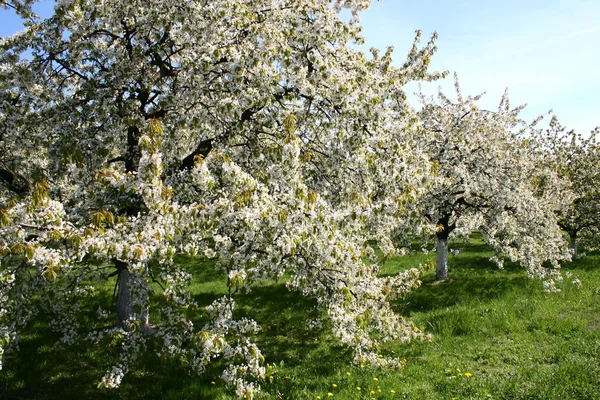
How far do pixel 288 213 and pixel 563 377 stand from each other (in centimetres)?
698

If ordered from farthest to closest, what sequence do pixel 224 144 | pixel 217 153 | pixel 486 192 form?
pixel 486 192 → pixel 224 144 → pixel 217 153

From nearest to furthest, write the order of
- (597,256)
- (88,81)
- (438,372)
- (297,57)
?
(297,57) < (88,81) < (438,372) < (597,256)

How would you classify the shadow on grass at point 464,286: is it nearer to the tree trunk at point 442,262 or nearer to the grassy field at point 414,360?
the grassy field at point 414,360

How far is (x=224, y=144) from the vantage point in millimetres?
8641

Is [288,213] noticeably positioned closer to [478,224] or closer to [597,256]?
[478,224]

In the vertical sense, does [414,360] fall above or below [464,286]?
below

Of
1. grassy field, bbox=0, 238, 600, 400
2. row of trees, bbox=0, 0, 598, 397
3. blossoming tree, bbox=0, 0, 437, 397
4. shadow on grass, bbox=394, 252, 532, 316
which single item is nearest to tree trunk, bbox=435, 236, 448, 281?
shadow on grass, bbox=394, 252, 532, 316

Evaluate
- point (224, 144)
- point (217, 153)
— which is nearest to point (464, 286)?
point (224, 144)

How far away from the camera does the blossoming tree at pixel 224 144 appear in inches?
257

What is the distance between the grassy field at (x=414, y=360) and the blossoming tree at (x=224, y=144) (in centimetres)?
84

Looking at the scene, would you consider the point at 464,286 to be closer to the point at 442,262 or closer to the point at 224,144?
the point at 442,262

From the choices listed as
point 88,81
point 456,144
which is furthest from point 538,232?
point 88,81

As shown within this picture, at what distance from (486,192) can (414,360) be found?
27.4ft

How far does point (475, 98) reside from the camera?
59.0 feet
